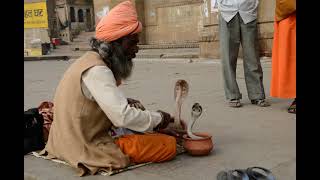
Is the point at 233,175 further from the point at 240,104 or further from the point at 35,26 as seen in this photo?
the point at 35,26

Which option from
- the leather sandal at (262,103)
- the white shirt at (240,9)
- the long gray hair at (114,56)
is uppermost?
the white shirt at (240,9)

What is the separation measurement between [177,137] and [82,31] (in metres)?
22.8

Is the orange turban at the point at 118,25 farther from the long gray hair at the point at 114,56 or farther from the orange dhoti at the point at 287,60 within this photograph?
the orange dhoti at the point at 287,60

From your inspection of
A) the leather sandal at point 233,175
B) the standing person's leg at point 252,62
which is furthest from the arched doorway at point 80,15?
the leather sandal at point 233,175

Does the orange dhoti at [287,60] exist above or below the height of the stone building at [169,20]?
below

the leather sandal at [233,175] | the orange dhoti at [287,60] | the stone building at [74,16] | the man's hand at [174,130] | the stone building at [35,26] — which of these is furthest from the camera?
the stone building at [74,16]

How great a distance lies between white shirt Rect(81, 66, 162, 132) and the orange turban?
0.80ft

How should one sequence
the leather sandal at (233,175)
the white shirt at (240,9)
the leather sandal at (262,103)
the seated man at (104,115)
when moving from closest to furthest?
the leather sandal at (233,175)
the seated man at (104,115)
the white shirt at (240,9)
the leather sandal at (262,103)

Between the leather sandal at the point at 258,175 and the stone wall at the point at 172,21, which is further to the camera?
the stone wall at the point at 172,21

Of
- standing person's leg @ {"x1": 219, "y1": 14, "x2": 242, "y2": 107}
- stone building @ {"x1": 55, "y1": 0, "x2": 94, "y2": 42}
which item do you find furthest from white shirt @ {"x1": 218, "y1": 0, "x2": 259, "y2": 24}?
stone building @ {"x1": 55, "y1": 0, "x2": 94, "y2": 42}

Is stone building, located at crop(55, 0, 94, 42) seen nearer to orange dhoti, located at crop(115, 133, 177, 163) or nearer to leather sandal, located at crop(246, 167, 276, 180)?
orange dhoti, located at crop(115, 133, 177, 163)

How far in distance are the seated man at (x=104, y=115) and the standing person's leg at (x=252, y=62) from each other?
230 cm

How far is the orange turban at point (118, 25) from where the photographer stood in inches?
131

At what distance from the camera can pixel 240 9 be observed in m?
5.45
